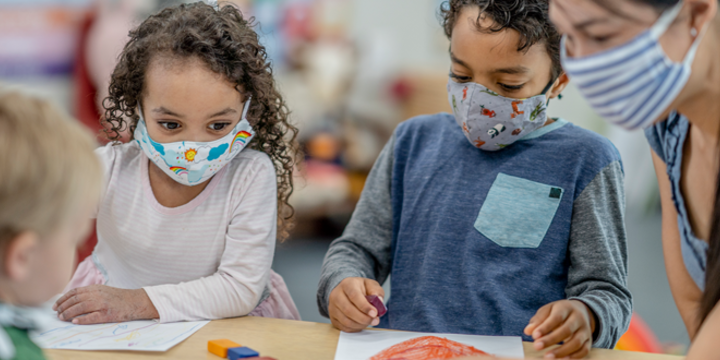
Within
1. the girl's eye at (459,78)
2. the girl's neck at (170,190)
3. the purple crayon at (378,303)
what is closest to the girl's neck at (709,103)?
the girl's eye at (459,78)

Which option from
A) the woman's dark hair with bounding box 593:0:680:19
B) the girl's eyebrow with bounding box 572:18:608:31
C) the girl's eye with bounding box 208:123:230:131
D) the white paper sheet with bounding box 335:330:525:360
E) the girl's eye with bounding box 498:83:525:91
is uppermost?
the woman's dark hair with bounding box 593:0:680:19

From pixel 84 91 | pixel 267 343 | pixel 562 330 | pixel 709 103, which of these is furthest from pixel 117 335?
pixel 84 91

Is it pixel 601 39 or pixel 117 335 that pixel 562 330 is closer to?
pixel 601 39

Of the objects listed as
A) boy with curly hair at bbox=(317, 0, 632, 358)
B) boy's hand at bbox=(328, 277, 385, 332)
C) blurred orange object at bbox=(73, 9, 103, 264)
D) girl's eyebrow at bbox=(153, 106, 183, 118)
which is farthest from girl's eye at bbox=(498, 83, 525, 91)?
blurred orange object at bbox=(73, 9, 103, 264)

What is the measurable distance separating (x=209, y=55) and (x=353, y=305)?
0.49 meters

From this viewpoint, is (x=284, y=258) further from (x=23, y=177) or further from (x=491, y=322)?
(x=23, y=177)

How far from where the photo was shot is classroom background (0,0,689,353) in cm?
232

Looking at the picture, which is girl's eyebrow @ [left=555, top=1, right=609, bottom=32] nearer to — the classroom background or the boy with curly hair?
the boy with curly hair

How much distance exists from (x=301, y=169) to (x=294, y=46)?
87.9 inches

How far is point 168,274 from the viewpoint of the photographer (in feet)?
3.55

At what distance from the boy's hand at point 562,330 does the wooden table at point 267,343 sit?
3 centimetres

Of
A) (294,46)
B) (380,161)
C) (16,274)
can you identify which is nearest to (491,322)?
(380,161)

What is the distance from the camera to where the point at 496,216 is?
111 cm

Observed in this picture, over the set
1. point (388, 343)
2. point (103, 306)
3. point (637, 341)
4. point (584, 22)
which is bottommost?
point (637, 341)
